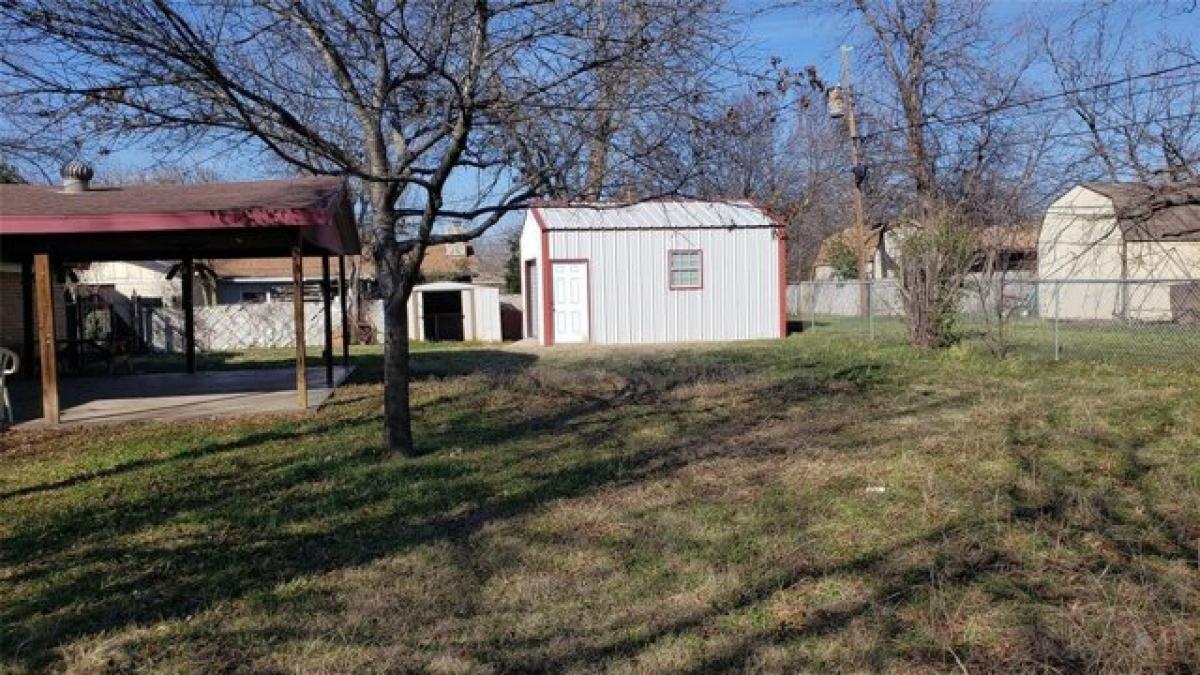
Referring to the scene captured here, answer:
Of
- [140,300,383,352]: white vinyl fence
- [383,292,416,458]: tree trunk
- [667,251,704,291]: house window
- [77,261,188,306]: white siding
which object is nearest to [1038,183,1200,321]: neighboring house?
[667,251,704,291]: house window

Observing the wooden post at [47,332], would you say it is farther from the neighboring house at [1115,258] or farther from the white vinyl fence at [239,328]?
the white vinyl fence at [239,328]

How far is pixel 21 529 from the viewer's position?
6531mm

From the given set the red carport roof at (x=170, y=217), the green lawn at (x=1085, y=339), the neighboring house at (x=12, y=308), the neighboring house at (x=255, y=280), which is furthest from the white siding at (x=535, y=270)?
the neighboring house at (x=255, y=280)

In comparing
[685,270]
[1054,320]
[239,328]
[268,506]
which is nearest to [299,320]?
[268,506]

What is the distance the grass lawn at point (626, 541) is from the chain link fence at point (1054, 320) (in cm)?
481

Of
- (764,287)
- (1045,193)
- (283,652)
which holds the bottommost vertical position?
(283,652)

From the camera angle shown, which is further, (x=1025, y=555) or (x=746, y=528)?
(x=746, y=528)

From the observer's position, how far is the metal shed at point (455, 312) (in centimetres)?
2861

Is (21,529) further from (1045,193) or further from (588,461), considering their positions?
(1045,193)

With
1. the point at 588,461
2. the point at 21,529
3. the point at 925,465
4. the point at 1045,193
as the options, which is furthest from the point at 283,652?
the point at 1045,193

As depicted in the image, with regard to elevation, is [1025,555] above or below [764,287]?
below

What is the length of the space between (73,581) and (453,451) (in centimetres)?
384

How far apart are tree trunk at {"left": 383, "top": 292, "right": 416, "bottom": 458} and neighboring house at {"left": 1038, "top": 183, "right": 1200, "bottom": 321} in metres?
14.7

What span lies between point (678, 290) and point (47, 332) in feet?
51.0
